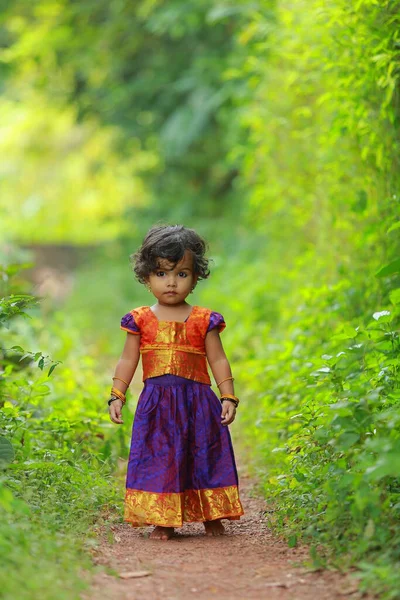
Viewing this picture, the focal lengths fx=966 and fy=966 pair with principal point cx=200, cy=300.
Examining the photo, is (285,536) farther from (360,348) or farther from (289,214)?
(289,214)

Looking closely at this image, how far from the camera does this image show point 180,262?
503 centimetres

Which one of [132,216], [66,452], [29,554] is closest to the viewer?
[29,554]

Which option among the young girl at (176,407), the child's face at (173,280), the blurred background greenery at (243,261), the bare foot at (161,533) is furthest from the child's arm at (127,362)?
the bare foot at (161,533)

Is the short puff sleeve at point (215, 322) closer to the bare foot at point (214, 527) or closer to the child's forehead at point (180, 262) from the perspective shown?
the child's forehead at point (180, 262)

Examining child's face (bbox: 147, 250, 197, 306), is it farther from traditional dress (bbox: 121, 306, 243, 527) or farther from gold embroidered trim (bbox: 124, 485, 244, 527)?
gold embroidered trim (bbox: 124, 485, 244, 527)

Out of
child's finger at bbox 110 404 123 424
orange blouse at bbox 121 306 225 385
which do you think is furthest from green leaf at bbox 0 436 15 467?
orange blouse at bbox 121 306 225 385

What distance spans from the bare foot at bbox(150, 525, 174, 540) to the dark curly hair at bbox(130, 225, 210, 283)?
1309 mm

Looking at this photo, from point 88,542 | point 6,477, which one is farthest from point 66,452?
point 88,542

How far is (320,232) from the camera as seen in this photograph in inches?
353

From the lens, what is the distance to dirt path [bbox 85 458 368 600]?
3.75m

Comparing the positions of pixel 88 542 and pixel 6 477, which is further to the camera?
pixel 6 477

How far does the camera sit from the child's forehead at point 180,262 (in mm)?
5016

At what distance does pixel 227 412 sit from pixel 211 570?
3.14ft

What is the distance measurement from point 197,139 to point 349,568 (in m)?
13.2
